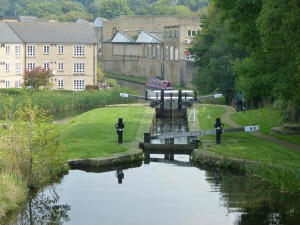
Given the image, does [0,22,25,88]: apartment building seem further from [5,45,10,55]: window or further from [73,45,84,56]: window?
[73,45,84,56]: window

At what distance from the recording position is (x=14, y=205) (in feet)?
89.3

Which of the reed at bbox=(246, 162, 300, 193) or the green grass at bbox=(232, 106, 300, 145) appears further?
the green grass at bbox=(232, 106, 300, 145)

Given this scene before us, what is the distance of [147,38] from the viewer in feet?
386

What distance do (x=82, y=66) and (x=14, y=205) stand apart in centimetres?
6325

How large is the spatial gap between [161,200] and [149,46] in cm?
8727

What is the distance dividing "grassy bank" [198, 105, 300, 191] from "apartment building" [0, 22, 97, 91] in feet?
128

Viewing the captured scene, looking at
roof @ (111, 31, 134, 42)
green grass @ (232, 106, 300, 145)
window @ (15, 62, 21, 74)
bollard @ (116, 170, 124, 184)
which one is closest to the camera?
bollard @ (116, 170, 124, 184)

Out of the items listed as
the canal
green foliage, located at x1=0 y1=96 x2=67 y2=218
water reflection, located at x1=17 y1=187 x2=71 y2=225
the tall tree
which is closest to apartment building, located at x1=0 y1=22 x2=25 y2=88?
the tall tree

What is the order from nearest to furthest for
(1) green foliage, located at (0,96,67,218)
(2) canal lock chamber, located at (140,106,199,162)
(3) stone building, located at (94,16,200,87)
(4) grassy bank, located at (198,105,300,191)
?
(1) green foliage, located at (0,96,67,218) → (4) grassy bank, located at (198,105,300,191) → (2) canal lock chamber, located at (140,106,199,162) → (3) stone building, located at (94,16,200,87)

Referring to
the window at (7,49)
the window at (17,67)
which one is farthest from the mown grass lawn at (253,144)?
the window at (17,67)

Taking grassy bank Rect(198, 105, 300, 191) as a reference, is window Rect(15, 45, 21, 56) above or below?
above

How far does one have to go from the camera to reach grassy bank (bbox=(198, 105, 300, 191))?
30.5m

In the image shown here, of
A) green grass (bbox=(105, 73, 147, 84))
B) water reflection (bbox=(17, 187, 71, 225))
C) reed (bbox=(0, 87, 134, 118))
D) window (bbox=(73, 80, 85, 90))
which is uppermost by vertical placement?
green grass (bbox=(105, 73, 147, 84))

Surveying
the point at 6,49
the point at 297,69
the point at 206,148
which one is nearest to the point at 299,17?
the point at 297,69
